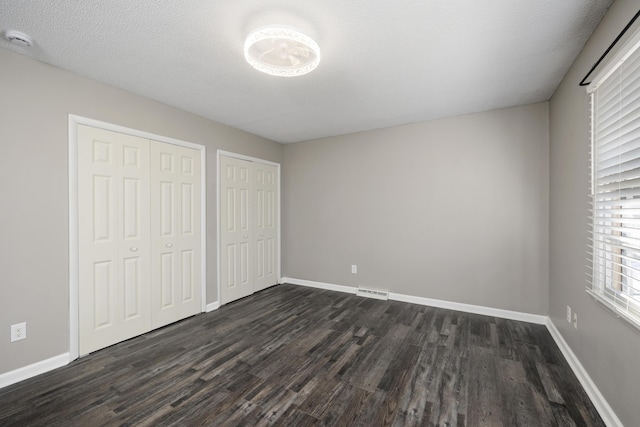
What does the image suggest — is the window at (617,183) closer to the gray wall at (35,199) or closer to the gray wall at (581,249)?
the gray wall at (581,249)

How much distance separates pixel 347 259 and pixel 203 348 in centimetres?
235

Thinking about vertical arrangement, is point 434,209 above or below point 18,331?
above

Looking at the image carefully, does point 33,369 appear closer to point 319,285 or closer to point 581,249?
point 319,285

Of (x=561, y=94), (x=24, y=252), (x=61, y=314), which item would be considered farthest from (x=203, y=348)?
(x=561, y=94)

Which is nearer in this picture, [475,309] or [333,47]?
[333,47]

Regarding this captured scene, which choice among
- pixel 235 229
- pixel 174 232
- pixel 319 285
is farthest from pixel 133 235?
pixel 319 285

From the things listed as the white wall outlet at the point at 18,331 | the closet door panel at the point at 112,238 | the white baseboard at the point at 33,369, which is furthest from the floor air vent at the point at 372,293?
the white wall outlet at the point at 18,331

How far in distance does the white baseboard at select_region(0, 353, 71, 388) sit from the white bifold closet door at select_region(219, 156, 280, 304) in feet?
5.35

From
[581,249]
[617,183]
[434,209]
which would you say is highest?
[617,183]

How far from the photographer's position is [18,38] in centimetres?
180

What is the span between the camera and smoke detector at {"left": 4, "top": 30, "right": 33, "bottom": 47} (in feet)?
5.78

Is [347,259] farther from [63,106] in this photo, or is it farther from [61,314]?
[63,106]

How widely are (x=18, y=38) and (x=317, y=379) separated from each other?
3.18 metres

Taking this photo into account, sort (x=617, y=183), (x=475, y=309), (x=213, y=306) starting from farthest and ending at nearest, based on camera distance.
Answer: (x=213, y=306) < (x=475, y=309) < (x=617, y=183)
